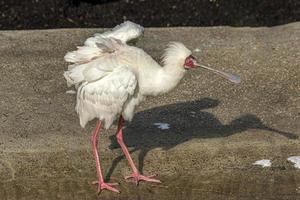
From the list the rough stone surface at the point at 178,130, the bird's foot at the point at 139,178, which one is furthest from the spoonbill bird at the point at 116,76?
the rough stone surface at the point at 178,130

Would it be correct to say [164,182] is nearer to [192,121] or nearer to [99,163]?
[99,163]

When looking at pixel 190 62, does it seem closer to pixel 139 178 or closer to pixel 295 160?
pixel 139 178

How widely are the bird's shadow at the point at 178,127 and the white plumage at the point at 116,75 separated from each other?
0.71m

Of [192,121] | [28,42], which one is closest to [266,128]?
[192,121]

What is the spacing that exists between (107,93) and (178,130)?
1.48 meters

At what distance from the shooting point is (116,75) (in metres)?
6.13

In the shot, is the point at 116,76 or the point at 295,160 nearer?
the point at 116,76

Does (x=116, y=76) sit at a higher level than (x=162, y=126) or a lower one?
higher

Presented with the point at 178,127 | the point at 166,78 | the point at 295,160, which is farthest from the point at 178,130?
the point at 166,78

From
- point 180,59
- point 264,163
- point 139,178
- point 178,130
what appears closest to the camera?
point 180,59

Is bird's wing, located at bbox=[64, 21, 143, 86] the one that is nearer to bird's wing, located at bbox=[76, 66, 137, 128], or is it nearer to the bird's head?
bird's wing, located at bbox=[76, 66, 137, 128]

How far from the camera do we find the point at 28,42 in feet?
32.4

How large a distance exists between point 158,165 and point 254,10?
5554 millimetres

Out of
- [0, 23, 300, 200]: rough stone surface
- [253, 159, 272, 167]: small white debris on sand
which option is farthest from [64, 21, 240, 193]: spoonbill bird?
[253, 159, 272, 167]: small white debris on sand
